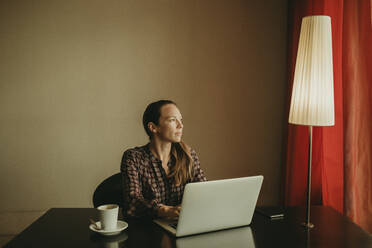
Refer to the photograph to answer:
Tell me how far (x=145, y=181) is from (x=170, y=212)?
35cm

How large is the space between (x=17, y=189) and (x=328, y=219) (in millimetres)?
2367

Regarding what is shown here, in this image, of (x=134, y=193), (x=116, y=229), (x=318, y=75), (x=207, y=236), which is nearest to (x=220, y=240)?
(x=207, y=236)

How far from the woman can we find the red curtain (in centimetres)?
74

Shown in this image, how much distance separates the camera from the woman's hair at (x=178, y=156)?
1.83 metres

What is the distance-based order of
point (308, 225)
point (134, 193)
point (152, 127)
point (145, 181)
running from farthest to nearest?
1. point (152, 127)
2. point (145, 181)
3. point (134, 193)
4. point (308, 225)

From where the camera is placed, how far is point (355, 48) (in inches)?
70.1

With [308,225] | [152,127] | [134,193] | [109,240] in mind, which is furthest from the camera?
[152,127]

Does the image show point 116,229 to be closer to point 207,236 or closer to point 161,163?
point 207,236

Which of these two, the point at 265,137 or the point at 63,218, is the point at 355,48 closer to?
the point at 265,137

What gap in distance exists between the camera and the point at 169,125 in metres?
1.81

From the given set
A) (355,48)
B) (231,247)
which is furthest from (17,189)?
(355,48)

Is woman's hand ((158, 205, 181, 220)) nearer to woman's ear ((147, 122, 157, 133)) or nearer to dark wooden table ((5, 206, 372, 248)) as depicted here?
dark wooden table ((5, 206, 372, 248))

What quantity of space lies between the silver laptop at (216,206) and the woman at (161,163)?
370mm

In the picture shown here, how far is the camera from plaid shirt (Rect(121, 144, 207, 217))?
5.26 feet
